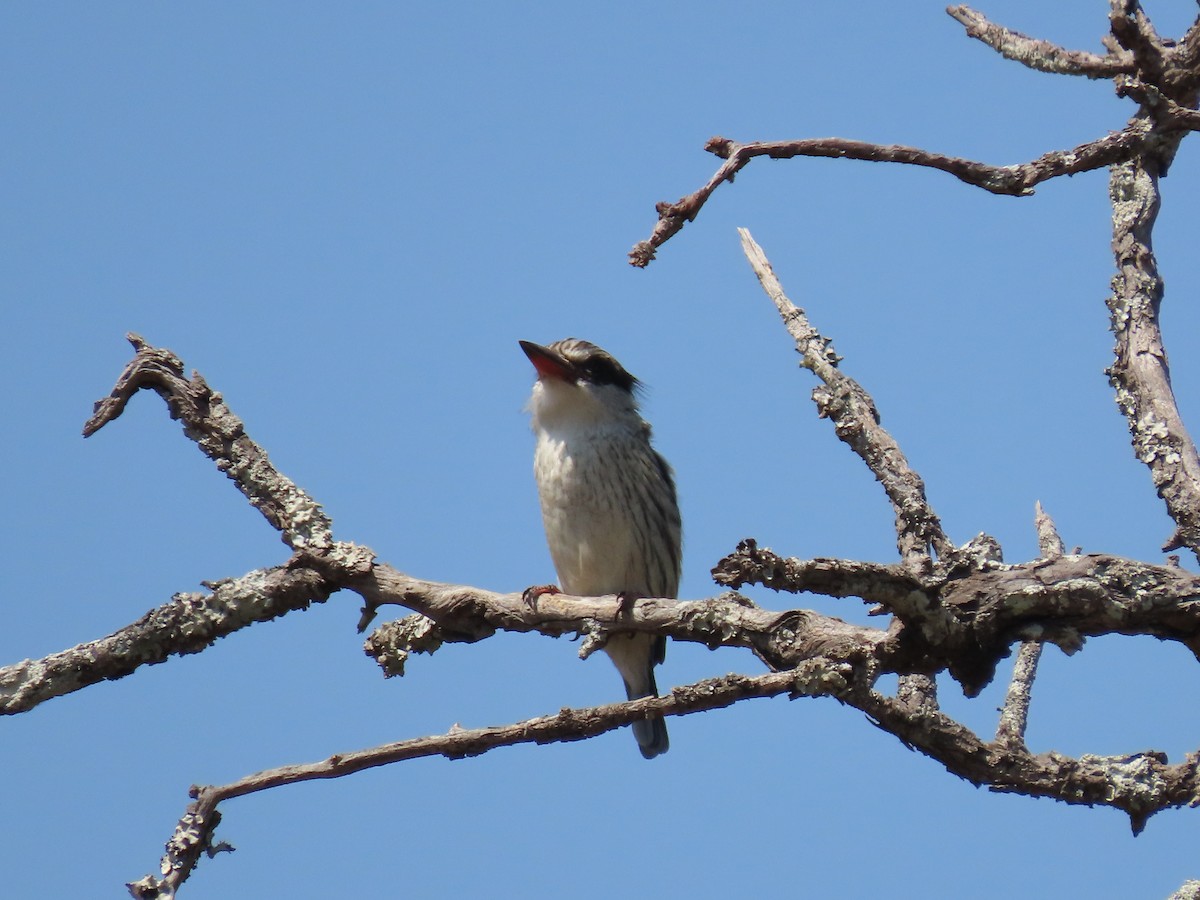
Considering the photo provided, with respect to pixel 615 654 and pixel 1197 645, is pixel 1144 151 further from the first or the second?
pixel 615 654

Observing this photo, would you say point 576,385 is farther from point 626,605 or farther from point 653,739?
point 626,605

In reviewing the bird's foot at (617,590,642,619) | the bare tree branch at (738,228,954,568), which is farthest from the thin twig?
the bird's foot at (617,590,642,619)

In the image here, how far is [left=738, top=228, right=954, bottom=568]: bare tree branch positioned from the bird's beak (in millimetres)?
2205

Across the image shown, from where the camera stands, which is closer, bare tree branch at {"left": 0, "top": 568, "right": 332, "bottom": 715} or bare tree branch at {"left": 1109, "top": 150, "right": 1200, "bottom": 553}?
bare tree branch at {"left": 1109, "top": 150, "right": 1200, "bottom": 553}

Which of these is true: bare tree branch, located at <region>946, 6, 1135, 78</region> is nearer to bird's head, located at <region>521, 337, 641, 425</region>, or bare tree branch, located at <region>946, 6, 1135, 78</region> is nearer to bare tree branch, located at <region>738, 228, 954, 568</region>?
bare tree branch, located at <region>738, 228, 954, 568</region>

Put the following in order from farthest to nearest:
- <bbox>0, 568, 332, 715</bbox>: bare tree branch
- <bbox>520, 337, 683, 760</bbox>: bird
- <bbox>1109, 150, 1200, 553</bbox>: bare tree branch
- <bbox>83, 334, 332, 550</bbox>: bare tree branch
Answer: <bbox>520, 337, 683, 760</bbox>: bird → <bbox>83, 334, 332, 550</bbox>: bare tree branch → <bbox>0, 568, 332, 715</bbox>: bare tree branch → <bbox>1109, 150, 1200, 553</bbox>: bare tree branch

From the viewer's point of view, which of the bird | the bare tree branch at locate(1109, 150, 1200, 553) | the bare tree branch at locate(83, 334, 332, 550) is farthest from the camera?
the bird

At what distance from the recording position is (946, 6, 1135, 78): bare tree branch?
3.97 m

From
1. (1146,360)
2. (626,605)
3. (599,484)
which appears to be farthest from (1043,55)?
(599,484)

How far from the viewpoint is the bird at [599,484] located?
6.34 m

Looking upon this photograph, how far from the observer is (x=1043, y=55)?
159 inches

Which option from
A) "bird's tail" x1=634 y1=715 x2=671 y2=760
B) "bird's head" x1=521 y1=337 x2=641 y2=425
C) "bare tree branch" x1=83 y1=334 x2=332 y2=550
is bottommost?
"bird's tail" x1=634 y1=715 x2=671 y2=760

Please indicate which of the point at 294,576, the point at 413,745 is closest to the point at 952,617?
the point at 413,745

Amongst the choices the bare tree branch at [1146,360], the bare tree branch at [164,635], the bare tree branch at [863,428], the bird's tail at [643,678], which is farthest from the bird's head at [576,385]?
Answer: the bare tree branch at [1146,360]
